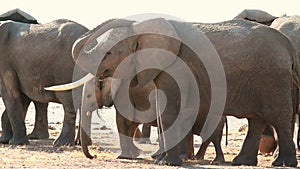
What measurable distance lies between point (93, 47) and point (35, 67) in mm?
3604

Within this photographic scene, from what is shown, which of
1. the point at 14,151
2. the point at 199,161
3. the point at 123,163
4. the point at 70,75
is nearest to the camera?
the point at 123,163

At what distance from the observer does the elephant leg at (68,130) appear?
13422 millimetres

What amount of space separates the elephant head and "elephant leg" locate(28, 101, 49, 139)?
5059 mm

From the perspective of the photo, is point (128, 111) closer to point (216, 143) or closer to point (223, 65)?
point (216, 143)

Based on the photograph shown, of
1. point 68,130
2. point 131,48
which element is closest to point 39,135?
point 68,130

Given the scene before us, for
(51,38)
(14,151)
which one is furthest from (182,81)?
(51,38)

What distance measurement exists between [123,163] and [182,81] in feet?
3.75

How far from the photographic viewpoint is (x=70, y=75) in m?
13.4

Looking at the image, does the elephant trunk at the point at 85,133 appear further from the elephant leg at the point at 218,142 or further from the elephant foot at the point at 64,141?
the elephant foot at the point at 64,141

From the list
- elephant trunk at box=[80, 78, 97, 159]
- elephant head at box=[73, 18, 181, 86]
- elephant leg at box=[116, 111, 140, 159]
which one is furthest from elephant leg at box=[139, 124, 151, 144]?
elephant head at box=[73, 18, 181, 86]

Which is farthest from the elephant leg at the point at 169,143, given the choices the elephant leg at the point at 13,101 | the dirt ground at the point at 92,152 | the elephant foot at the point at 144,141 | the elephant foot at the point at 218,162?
the elephant leg at the point at 13,101

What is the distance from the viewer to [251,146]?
35.3ft

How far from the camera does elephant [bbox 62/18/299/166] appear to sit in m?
10.3

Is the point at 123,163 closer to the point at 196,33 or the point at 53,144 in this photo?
A: the point at 196,33
